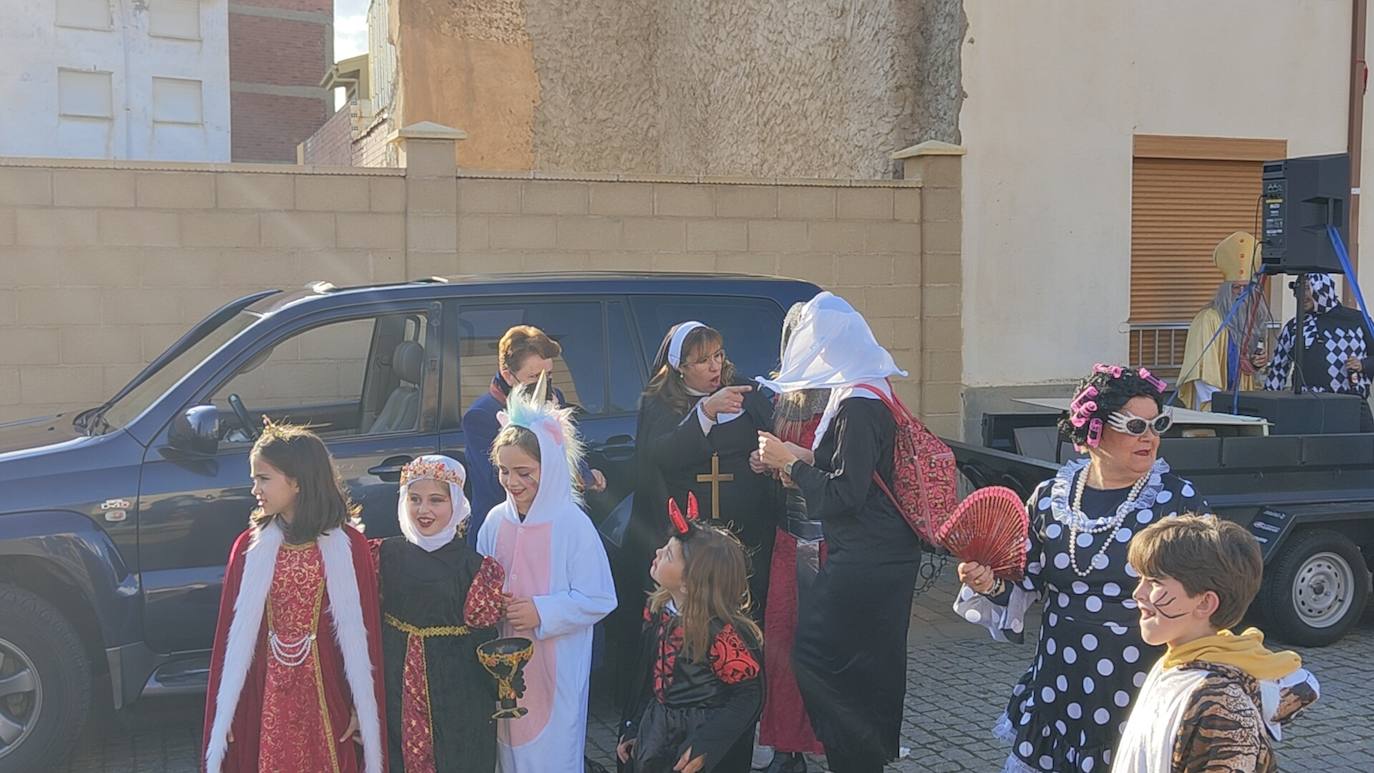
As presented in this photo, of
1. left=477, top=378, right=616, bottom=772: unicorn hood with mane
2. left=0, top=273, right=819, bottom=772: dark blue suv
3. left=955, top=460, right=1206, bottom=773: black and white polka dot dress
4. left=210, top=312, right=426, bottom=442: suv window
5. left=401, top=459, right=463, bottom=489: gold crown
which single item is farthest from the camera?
left=210, top=312, right=426, bottom=442: suv window

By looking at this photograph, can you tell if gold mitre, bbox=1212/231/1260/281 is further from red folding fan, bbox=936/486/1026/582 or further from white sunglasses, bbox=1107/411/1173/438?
red folding fan, bbox=936/486/1026/582

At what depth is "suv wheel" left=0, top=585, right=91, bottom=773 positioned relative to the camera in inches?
173

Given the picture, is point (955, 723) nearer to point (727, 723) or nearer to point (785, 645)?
point (785, 645)

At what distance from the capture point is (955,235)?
30.0 ft

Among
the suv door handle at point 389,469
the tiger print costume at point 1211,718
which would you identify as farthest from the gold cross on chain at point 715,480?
the tiger print costume at point 1211,718

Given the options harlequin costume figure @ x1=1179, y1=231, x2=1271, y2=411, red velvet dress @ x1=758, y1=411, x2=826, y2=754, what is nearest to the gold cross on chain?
red velvet dress @ x1=758, y1=411, x2=826, y2=754

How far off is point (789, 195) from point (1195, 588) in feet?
21.6

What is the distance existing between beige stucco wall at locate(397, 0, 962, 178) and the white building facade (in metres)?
33.0

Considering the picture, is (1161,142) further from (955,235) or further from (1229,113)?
(955,235)

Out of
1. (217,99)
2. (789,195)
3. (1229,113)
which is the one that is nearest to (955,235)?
(789,195)

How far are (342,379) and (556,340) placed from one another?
5.99 feet

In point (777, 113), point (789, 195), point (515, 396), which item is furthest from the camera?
point (777, 113)

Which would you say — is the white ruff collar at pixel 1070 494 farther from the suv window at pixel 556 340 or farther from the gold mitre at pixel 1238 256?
the gold mitre at pixel 1238 256

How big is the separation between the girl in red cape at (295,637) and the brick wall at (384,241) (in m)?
4.65
